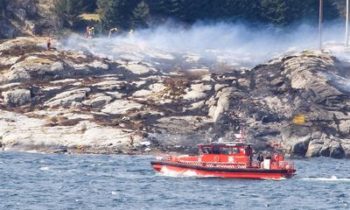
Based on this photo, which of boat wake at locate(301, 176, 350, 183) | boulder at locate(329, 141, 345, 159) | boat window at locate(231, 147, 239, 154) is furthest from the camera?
boulder at locate(329, 141, 345, 159)

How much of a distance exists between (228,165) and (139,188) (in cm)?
1161

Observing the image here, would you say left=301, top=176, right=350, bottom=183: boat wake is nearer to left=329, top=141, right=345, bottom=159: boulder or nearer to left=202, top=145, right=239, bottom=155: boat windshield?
left=202, top=145, right=239, bottom=155: boat windshield

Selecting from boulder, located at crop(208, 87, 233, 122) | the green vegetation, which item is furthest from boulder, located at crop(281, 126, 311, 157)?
the green vegetation

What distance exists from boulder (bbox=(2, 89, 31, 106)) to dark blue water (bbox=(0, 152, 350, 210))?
769 inches

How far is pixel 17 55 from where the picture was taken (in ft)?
485

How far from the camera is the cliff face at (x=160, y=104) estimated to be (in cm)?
12750

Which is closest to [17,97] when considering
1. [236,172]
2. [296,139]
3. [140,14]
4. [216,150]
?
[296,139]

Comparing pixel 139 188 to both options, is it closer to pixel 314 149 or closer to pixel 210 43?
pixel 314 149

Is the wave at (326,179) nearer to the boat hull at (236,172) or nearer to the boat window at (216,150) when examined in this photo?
the boat hull at (236,172)

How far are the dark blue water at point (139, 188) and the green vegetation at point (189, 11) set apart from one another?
54404mm

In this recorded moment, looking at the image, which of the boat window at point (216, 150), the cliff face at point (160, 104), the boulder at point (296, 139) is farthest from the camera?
the boulder at point (296, 139)

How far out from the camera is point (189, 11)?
17950cm

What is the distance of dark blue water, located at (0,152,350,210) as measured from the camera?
87000 mm

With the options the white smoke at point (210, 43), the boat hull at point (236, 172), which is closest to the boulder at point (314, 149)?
the boat hull at point (236, 172)
